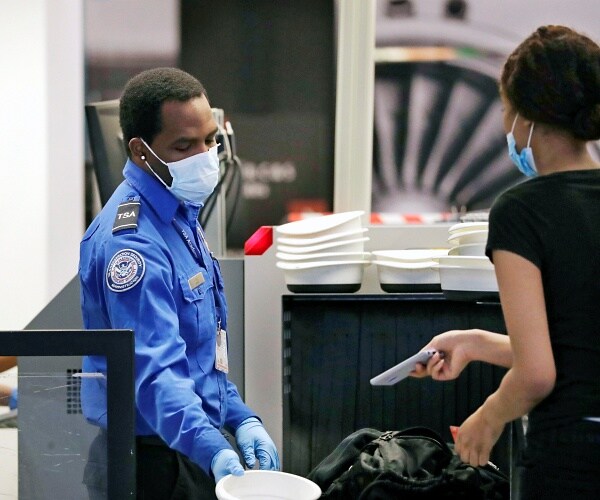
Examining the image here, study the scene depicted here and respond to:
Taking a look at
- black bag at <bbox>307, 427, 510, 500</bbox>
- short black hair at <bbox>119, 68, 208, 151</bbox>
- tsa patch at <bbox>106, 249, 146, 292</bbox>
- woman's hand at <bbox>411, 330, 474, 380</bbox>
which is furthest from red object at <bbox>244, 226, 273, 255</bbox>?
woman's hand at <bbox>411, 330, 474, 380</bbox>

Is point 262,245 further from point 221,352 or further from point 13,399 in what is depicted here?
point 13,399

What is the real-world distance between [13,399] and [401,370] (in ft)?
2.02

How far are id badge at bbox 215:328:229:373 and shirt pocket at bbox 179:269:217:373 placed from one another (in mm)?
22

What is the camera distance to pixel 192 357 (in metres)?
1.76

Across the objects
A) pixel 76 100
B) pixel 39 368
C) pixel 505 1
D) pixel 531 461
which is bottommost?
pixel 531 461

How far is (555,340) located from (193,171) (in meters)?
0.88

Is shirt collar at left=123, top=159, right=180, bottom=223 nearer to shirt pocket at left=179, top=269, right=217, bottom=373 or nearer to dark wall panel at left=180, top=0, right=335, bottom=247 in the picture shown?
shirt pocket at left=179, top=269, right=217, bottom=373

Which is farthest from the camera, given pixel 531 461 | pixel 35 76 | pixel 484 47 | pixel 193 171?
pixel 484 47

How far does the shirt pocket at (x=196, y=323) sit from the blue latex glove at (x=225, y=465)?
0.23 m

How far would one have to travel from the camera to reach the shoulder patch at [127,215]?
1.72m

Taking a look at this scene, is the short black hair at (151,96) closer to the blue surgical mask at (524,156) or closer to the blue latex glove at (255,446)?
the blue latex glove at (255,446)

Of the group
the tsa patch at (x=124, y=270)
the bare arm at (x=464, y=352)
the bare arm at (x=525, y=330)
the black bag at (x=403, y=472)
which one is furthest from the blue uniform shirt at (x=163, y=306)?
the bare arm at (x=525, y=330)

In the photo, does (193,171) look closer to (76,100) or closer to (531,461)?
(531,461)

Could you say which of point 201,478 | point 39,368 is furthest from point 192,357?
point 39,368
